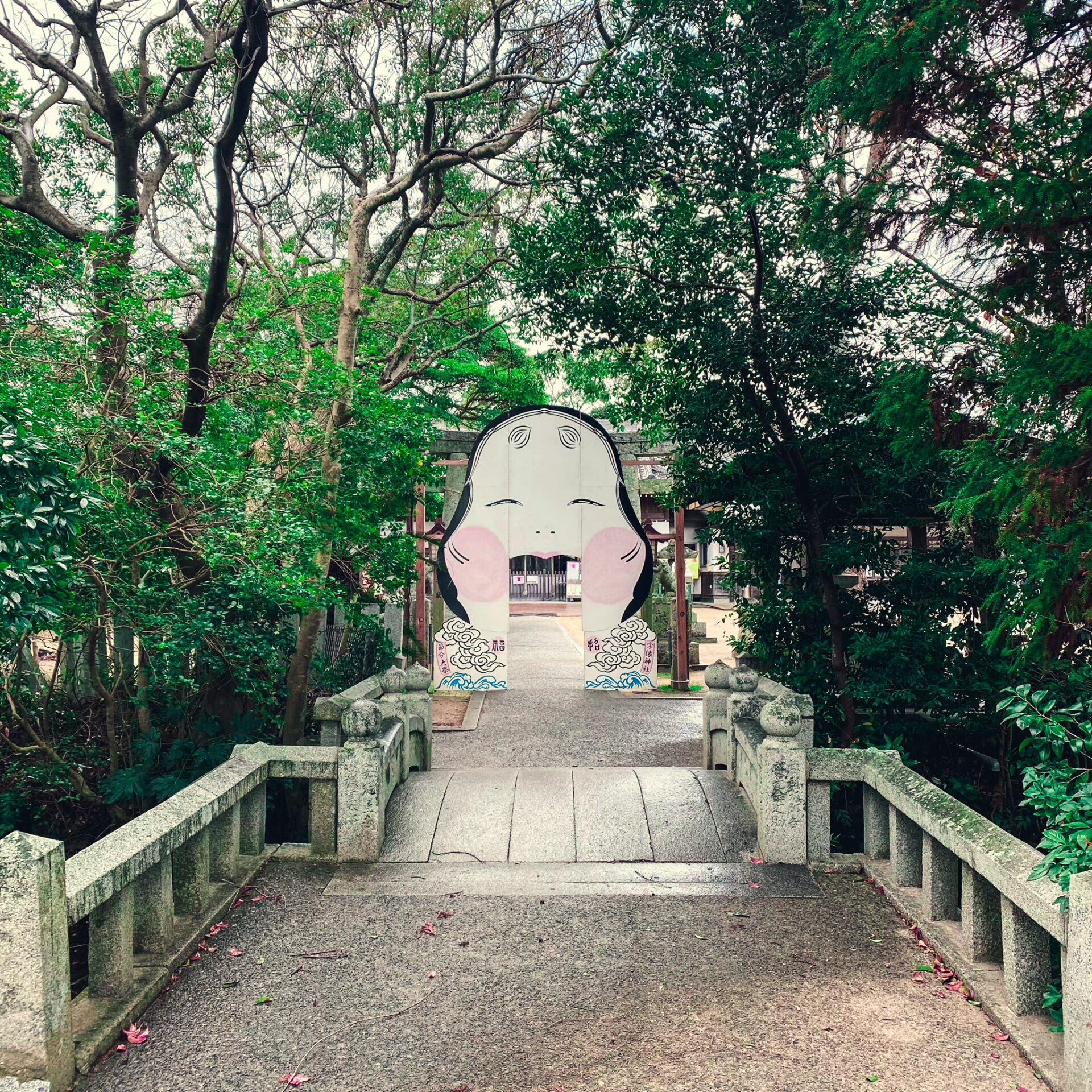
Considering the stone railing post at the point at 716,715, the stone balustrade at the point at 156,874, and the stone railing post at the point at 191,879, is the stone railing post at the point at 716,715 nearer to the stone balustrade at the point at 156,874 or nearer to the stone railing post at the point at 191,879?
the stone balustrade at the point at 156,874

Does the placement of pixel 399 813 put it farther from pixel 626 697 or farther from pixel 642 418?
pixel 626 697

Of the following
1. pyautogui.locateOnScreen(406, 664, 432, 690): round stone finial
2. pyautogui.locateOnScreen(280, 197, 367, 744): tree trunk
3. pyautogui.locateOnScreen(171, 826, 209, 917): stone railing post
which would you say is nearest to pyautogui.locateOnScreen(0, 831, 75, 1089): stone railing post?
pyautogui.locateOnScreen(171, 826, 209, 917): stone railing post

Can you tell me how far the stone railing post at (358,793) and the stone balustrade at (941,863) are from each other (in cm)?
256

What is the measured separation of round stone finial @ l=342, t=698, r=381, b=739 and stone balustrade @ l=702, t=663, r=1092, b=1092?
259 cm

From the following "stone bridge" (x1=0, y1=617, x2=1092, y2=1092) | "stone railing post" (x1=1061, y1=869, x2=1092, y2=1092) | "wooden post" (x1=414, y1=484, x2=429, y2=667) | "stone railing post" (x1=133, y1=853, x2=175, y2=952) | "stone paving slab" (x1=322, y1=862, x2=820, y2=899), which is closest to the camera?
"stone railing post" (x1=1061, y1=869, x2=1092, y2=1092)

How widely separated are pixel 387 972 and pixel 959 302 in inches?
220

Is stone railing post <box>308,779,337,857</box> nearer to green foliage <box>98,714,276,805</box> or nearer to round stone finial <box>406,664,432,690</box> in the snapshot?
green foliage <box>98,714,276,805</box>

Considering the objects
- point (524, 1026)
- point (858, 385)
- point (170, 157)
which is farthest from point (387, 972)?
point (170, 157)

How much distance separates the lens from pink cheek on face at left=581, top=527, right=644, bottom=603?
8.35 m

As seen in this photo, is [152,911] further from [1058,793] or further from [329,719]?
[1058,793]

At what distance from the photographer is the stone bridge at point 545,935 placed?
3.08 meters

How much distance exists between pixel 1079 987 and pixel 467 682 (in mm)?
6187

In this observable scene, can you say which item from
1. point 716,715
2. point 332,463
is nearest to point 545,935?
point 716,715

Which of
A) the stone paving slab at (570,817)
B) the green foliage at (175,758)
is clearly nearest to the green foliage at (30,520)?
the green foliage at (175,758)
